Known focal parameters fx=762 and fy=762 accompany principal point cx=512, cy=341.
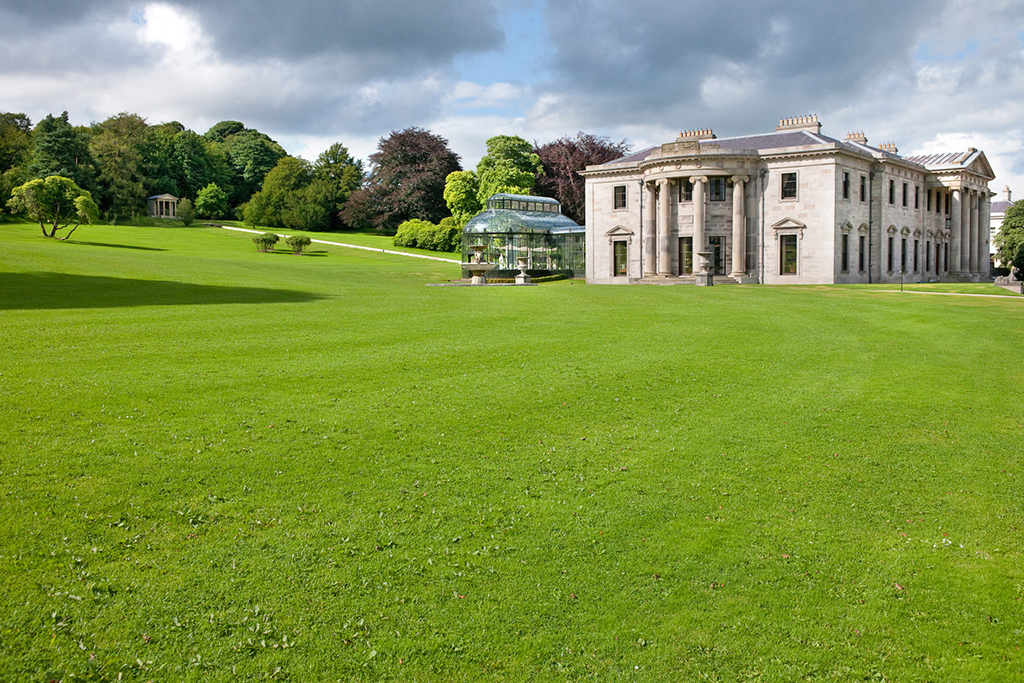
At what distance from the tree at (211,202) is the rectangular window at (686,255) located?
70893 millimetres

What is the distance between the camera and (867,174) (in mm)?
52812

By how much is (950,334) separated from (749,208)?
31713 millimetres

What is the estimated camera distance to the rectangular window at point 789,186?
4988 centimetres

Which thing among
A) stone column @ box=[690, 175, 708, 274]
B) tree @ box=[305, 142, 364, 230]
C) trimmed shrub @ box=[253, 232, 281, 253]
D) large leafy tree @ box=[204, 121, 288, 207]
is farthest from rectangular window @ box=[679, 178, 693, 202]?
large leafy tree @ box=[204, 121, 288, 207]

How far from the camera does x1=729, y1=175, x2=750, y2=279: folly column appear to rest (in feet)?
164

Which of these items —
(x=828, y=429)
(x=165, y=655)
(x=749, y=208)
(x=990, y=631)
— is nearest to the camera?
(x=165, y=655)

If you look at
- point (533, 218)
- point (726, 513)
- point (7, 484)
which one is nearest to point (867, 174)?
point (533, 218)

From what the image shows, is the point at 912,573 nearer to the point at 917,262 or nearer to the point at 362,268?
the point at 362,268

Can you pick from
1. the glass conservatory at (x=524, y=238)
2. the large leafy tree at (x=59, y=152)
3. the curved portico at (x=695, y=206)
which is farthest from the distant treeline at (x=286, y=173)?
the curved portico at (x=695, y=206)

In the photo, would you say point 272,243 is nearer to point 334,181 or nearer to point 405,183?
point 405,183

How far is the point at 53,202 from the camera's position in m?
57.8

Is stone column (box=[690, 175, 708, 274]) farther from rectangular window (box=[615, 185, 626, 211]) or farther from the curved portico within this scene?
rectangular window (box=[615, 185, 626, 211])

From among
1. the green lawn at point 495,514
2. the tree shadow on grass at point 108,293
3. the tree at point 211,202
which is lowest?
the green lawn at point 495,514

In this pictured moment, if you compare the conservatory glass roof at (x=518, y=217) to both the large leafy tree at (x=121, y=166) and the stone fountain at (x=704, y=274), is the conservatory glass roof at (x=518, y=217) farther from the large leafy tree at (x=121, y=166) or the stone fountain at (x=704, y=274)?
the large leafy tree at (x=121, y=166)
